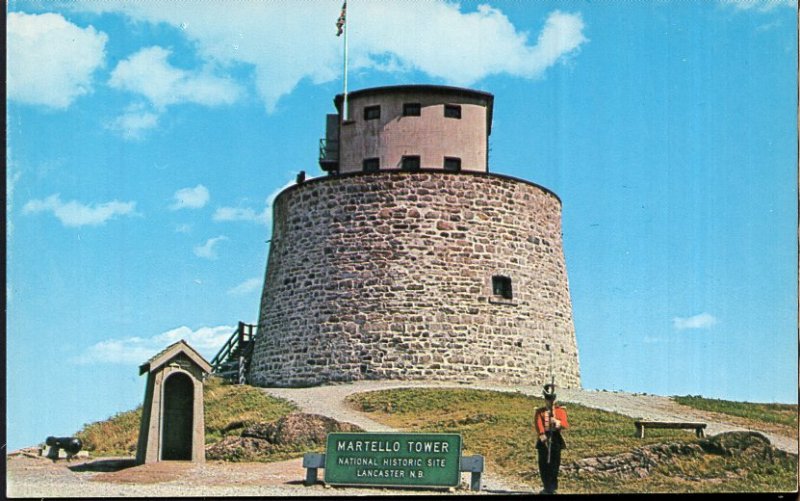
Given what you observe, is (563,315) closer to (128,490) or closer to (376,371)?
(376,371)

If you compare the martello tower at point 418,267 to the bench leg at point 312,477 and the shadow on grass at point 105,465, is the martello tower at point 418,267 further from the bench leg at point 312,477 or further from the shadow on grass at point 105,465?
the bench leg at point 312,477

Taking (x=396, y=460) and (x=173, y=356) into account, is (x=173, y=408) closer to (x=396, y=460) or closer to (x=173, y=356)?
(x=173, y=356)

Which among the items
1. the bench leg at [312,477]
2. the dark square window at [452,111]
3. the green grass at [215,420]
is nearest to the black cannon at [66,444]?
the green grass at [215,420]

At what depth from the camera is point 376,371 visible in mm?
32031

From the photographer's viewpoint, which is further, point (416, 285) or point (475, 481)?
point (416, 285)

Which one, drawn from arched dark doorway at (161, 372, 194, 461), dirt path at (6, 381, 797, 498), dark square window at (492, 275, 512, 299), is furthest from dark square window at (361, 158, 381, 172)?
arched dark doorway at (161, 372, 194, 461)

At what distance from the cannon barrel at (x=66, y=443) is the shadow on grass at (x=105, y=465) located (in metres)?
0.58

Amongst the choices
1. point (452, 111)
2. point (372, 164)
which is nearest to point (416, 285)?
point (372, 164)

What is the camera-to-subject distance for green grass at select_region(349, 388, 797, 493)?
19.5 metres

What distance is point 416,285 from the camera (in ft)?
107

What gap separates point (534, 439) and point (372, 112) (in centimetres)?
1520

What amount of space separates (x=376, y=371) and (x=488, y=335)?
321 centimetres

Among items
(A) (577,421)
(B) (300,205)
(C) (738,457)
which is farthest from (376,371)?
(C) (738,457)

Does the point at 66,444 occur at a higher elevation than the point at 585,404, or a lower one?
lower
